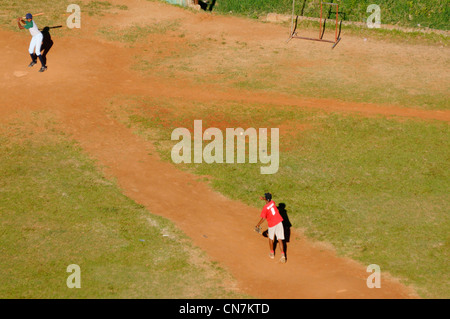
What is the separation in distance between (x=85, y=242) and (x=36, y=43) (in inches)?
506

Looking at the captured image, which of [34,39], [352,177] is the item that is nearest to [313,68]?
[352,177]

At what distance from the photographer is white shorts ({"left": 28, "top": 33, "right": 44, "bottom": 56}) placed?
84.9ft

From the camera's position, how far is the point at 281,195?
18.6 metres

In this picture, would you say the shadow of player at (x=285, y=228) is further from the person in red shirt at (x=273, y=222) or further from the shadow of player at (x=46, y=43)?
the shadow of player at (x=46, y=43)

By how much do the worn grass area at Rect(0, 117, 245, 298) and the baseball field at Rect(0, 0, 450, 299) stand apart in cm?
5

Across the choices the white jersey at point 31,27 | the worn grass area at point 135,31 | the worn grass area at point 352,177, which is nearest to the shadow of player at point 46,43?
the white jersey at point 31,27

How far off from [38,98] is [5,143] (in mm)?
3432

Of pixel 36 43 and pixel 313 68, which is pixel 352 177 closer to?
pixel 313 68

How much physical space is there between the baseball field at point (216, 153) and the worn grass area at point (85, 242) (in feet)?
0.18

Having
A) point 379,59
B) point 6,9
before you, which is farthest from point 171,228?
point 6,9

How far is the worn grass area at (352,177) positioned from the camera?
53.4 ft

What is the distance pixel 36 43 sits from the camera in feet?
85.4
